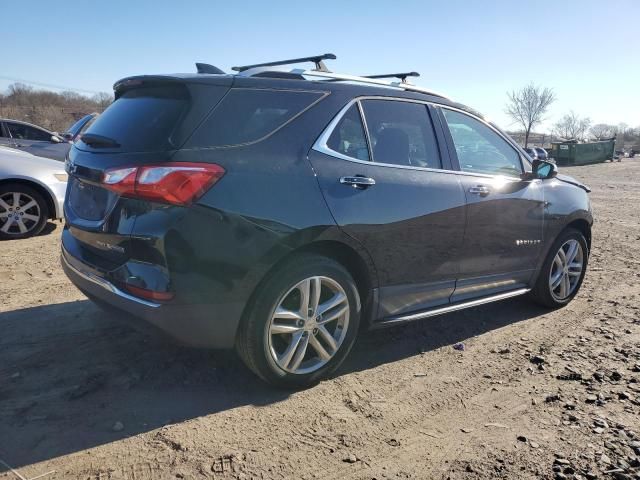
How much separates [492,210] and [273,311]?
2.12 m

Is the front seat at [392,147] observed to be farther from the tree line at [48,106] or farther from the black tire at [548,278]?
the tree line at [48,106]

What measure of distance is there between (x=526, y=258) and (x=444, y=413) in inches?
80.3

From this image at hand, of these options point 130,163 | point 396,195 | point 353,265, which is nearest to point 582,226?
point 396,195

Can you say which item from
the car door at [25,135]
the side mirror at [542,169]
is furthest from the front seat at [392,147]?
the car door at [25,135]

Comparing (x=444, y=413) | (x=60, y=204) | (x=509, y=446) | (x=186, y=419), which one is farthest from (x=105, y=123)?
(x=60, y=204)

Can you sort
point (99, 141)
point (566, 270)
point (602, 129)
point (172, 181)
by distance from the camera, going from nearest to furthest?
point (172, 181)
point (99, 141)
point (566, 270)
point (602, 129)

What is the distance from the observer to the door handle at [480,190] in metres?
4.03

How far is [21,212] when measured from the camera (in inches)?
271

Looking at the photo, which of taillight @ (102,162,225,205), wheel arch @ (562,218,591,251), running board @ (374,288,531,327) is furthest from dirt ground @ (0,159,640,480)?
taillight @ (102,162,225,205)

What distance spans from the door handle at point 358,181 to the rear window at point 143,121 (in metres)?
1.02

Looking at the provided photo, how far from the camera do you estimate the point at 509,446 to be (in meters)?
2.78

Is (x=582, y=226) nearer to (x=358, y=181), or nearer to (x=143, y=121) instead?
(x=358, y=181)

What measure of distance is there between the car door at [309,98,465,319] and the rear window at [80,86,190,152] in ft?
2.68

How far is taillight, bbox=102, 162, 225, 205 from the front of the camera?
8.86 ft
